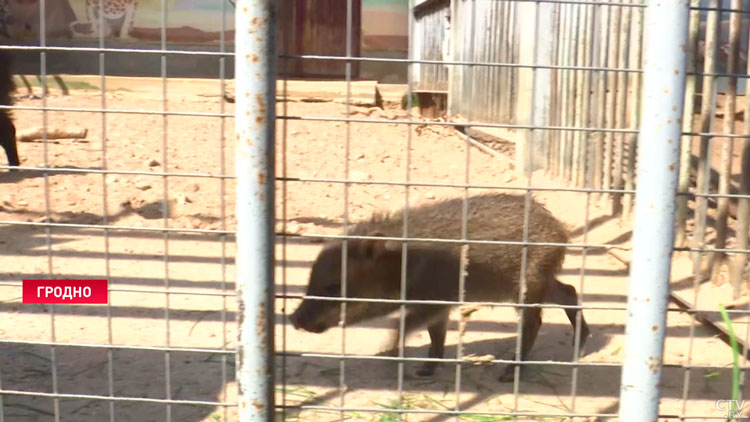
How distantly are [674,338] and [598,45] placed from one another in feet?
9.82

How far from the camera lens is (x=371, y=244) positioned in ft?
14.3

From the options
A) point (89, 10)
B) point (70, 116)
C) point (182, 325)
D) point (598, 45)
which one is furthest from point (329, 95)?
point (182, 325)

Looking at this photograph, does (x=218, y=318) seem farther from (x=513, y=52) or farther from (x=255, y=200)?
(x=513, y=52)

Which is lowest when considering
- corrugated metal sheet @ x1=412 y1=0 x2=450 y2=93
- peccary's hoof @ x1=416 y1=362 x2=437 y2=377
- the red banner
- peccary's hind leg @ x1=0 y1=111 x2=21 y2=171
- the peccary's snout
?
peccary's hoof @ x1=416 y1=362 x2=437 y2=377

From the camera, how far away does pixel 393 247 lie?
4414 millimetres

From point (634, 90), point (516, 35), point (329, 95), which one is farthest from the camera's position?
point (329, 95)

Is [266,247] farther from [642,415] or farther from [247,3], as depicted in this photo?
[642,415]

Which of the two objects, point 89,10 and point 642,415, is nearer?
point 642,415

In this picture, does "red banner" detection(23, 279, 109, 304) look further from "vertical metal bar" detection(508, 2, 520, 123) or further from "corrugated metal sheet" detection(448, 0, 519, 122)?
"vertical metal bar" detection(508, 2, 520, 123)

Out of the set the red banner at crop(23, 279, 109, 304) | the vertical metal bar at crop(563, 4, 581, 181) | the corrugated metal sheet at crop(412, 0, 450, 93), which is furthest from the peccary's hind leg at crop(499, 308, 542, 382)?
the corrugated metal sheet at crop(412, 0, 450, 93)

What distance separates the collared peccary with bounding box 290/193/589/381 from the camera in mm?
4328

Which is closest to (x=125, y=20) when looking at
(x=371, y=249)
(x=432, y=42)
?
(x=432, y=42)
